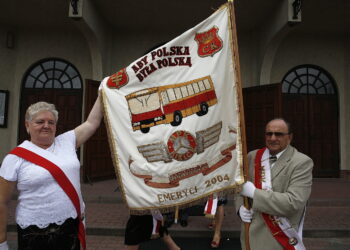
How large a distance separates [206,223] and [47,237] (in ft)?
11.8

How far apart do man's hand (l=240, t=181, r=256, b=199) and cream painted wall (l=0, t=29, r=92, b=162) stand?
748cm

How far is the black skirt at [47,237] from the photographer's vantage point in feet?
6.24

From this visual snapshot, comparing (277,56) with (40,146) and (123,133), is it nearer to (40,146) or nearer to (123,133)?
(123,133)

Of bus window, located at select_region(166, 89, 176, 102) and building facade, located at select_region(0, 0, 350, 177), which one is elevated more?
building facade, located at select_region(0, 0, 350, 177)

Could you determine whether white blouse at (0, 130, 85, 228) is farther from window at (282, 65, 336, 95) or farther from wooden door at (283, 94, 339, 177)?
window at (282, 65, 336, 95)

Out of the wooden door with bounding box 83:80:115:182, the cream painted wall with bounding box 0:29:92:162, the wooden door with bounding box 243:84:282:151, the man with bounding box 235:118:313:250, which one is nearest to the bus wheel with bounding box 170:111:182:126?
the man with bounding box 235:118:313:250

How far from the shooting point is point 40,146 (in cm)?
199

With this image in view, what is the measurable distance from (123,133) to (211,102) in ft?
2.71

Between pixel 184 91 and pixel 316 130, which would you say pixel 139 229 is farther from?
pixel 316 130

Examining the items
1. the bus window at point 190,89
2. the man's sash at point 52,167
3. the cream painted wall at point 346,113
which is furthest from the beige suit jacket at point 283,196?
the cream painted wall at point 346,113

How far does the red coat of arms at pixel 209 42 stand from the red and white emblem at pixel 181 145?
74 centimetres

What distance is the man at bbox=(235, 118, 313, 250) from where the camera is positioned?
6.65 ft

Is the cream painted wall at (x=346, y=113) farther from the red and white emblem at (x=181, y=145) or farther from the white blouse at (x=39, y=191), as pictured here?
the white blouse at (x=39, y=191)

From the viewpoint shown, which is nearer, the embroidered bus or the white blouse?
the white blouse
